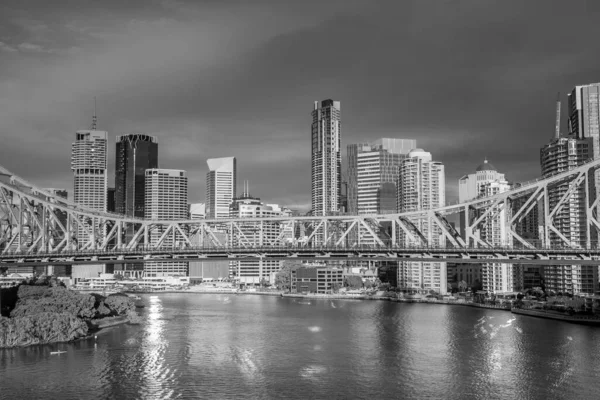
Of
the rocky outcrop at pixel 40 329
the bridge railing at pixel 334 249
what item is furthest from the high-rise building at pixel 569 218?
the rocky outcrop at pixel 40 329

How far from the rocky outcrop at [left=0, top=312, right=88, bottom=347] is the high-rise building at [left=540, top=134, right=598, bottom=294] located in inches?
2773

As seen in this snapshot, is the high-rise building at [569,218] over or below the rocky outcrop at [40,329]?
over

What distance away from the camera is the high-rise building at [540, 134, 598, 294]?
11056 centimetres

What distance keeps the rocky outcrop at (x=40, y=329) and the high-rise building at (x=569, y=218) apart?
7044 cm

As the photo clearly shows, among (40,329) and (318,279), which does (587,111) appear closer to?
(318,279)

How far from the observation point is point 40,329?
59344 millimetres

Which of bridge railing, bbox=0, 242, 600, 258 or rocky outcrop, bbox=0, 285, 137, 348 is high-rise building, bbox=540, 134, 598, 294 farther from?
rocky outcrop, bbox=0, 285, 137, 348

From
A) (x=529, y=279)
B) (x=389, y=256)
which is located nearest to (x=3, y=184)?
(x=389, y=256)

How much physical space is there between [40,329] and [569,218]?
9564 centimetres

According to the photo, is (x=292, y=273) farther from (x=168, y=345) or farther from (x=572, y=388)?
(x=572, y=388)

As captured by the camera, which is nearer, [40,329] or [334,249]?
[40,329]

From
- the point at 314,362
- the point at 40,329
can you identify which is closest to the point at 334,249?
the point at 314,362

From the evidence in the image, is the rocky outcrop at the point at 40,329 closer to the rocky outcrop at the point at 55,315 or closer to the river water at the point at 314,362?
the rocky outcrop at the point at 55,315

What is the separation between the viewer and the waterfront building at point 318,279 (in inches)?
5930
